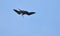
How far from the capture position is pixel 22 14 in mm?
61969

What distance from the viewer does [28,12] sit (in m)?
62.4

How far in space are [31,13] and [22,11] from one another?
3328 millimetres

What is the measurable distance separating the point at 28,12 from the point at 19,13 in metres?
2.50

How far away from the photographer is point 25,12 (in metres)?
61.6

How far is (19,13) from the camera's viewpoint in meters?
62.8

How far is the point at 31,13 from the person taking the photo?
63500 millimetres

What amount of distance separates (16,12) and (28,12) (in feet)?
12.9

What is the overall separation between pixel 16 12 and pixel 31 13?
14.1ft

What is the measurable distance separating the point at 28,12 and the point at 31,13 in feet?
4.64

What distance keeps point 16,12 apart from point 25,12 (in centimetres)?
386

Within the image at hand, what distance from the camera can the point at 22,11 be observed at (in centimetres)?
6125

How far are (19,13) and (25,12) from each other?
2071mm
